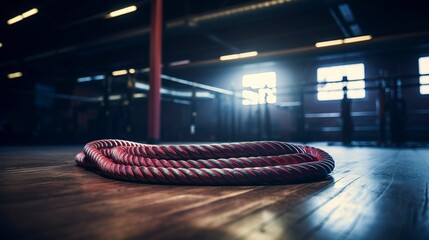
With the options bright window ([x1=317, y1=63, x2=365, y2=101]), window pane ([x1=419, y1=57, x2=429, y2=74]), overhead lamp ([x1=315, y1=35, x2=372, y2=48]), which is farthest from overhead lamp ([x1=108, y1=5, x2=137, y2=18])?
window pane ([x1=419, y1=57, x2=429, y2=74])

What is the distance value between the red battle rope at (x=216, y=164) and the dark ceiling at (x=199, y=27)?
10.4 ft

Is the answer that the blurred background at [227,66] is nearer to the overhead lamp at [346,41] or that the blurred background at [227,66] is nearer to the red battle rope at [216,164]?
the overhead lamp at [346,41]

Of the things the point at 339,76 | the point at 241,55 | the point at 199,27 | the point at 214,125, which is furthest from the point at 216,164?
the point at 214,125

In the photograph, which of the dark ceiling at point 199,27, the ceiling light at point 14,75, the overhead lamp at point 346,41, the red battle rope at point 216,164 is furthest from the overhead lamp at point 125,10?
the ceiling light at point 14,75

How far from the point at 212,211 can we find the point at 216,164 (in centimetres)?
39

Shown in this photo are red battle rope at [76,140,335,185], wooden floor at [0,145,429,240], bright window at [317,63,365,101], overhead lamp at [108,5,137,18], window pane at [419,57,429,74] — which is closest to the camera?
wooden floor at [0,145,429,240]

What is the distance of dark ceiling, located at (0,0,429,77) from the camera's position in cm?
460

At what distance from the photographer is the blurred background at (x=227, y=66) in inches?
185

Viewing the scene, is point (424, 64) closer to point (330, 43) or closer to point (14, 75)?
point (330, 43)

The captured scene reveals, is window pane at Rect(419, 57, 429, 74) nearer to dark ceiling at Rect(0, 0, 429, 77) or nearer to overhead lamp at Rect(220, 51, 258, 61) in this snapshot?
dark ceiling at Rect(0, 0, 429, 77)

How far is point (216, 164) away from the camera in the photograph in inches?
38.0

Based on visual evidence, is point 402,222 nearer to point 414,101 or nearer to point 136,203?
point 136,203

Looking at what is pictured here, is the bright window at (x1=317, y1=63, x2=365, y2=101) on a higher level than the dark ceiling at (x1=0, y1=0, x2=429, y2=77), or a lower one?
lower

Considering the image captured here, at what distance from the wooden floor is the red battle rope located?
0.04 metres
